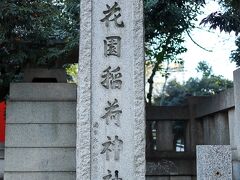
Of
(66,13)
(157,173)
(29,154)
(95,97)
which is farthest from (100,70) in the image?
(157,173)

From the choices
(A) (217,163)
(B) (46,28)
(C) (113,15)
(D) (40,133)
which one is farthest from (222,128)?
(B) (46,28)

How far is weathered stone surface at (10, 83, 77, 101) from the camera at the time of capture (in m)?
5.25

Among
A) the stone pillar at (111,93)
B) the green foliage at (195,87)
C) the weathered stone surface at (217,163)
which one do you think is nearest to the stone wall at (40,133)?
the stone pillar at (111,93)

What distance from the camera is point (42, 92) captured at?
529cm

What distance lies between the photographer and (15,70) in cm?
576

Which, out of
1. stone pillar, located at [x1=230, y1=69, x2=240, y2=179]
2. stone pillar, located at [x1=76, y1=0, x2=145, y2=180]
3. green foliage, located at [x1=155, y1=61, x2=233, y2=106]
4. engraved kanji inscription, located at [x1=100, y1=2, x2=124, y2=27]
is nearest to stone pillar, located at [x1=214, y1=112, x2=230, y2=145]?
stone pillar, located at [x1=230, y1=69, x2=240, y2=179]

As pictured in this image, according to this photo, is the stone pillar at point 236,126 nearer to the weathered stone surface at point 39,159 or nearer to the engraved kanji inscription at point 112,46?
the engraved kanji inscription at point 112,46

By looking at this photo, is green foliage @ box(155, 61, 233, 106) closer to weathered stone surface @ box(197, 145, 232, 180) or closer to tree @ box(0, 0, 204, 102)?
tree @ box(0, 0, 204, 102)

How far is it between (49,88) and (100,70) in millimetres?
1283

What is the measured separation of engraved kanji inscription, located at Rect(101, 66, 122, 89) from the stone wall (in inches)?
44.0

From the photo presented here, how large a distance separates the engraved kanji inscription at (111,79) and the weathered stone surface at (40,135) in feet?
4.02

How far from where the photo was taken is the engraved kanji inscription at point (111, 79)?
4293mm

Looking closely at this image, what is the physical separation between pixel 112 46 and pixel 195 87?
13.1 metres

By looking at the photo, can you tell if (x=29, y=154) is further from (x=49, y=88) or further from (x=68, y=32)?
(x=68, y=32)
